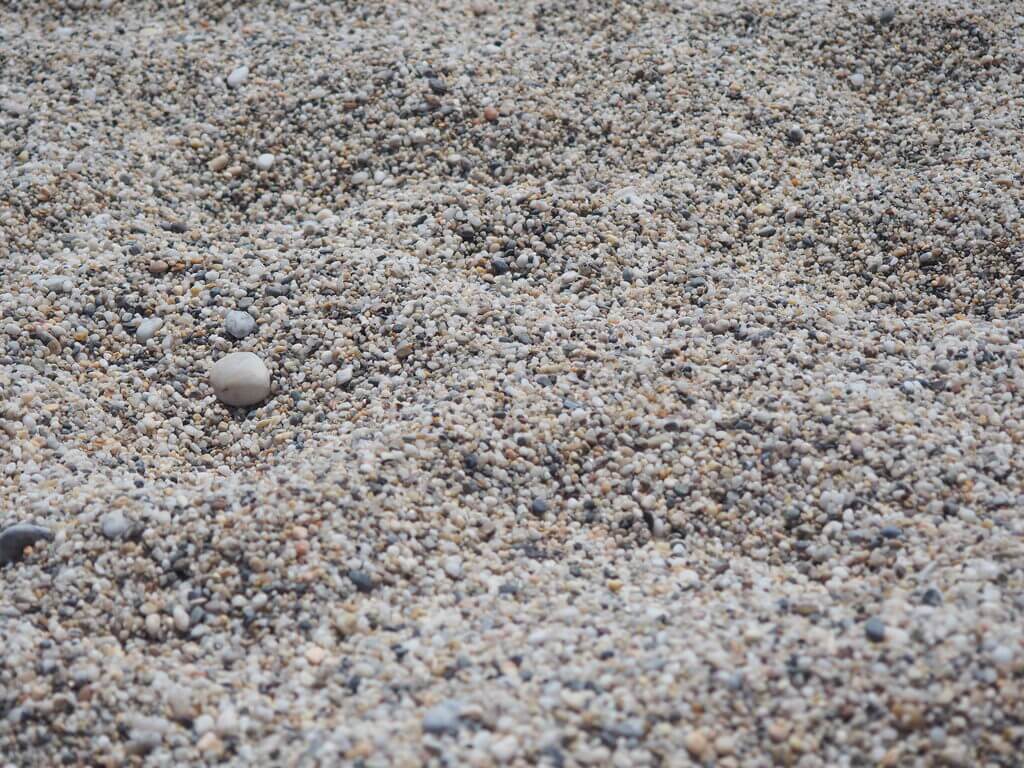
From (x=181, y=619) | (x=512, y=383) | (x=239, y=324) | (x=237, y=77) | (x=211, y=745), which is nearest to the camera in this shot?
(x=211, y=745)

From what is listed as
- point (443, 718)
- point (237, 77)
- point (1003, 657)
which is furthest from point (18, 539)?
point (1003, 657)

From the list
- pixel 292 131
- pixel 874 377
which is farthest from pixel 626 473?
pixel 292 131

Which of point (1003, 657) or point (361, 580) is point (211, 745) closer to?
point (361, 580)

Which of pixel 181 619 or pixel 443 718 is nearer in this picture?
pixel 443 718

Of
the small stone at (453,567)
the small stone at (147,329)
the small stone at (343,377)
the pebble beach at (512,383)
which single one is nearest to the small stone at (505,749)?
the pebble beach at (512,383)

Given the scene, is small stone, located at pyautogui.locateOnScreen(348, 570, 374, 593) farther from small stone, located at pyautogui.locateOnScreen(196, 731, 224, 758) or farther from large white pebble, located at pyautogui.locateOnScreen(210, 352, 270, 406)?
large white pebble, located at pyautogui.locateOnScreen(210, 352, 270, 406)


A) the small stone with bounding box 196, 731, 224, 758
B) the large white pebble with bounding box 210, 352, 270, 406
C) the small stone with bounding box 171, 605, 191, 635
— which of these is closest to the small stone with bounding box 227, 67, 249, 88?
the large white pebble with bounding box 210, 352, 270, 406

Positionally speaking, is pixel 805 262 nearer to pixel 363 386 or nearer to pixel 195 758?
pixel 363 386
